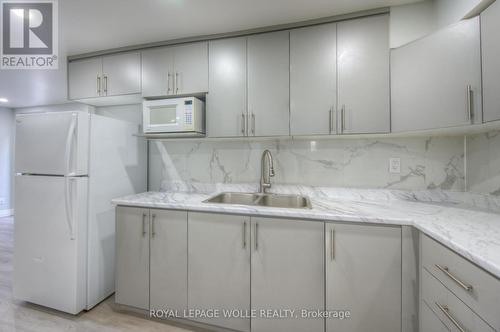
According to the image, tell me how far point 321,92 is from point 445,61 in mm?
742

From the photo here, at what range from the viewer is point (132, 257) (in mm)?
1744

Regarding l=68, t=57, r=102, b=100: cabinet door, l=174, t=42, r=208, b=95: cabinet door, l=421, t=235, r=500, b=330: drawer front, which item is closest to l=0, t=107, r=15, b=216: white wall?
l=68, t=57, r=102, b=100: cabinet door

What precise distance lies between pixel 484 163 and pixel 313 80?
4.24 ft

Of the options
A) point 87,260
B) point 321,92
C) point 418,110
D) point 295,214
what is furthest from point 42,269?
point 418,110

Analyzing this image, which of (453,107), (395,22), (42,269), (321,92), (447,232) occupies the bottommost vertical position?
(42,269)

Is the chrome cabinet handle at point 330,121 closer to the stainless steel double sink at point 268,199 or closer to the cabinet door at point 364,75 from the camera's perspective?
the cabinet door at point 364,75

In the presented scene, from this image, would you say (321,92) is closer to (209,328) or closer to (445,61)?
(445,61)

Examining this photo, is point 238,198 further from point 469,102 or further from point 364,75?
point 469,102

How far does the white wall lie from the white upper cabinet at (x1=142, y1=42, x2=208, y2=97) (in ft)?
14.4

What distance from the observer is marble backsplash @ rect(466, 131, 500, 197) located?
1.36 m

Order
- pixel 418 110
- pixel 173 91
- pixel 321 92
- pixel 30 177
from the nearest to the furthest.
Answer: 1. pixel 418 110
2. pixel 321 92
3. pixel 30 177
4. pixel 173 91

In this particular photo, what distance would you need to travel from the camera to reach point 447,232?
1000 millimetres

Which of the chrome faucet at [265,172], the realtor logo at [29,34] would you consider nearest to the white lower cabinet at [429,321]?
the chrome faucet at [265,172]

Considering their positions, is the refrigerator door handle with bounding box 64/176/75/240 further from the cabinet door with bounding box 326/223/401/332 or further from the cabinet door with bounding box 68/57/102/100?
the cabinet door with bounding box 326/223/401/332
